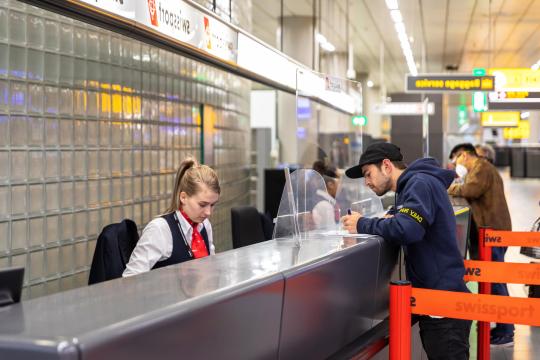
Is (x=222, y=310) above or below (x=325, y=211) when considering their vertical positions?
below

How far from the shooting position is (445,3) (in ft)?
44.8

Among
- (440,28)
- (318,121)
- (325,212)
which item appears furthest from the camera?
(440,28)

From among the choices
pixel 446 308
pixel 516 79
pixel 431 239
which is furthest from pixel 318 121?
pixel 516 79

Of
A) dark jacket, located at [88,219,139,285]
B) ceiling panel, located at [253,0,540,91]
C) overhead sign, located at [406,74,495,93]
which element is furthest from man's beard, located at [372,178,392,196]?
ceiling panel, located at [253,0,540,91]

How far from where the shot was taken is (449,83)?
1232 cm

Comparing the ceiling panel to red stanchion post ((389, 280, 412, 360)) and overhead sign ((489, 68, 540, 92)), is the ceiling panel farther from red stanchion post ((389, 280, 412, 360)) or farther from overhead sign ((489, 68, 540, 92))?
red stanchion post ((389, 280, 412, 360))

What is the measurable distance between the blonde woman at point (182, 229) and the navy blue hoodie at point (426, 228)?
79cm

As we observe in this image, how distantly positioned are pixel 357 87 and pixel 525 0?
7806 mm

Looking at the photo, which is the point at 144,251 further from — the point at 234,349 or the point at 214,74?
the point at 214,74

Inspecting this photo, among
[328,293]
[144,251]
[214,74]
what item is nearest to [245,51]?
[214,74]

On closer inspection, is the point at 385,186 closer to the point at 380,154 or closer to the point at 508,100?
the point at 380,154

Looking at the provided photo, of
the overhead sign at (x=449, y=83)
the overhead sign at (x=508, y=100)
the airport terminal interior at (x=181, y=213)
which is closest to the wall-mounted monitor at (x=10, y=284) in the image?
the airport terminal interior at (x=181, y=213)

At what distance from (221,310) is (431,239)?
145 centimetres

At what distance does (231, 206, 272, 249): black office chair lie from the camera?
17.4ft
